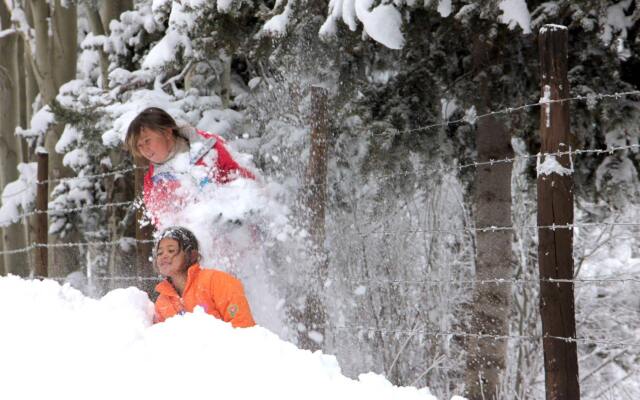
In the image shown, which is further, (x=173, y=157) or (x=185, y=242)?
(x=173, y=157)

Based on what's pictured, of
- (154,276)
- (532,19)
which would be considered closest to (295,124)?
(154,276)

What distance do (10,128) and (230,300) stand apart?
411 inches

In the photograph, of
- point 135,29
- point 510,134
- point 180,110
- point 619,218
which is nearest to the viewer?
point 510,134

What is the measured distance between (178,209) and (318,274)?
3.16 feet

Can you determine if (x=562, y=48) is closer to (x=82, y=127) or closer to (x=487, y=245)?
(x=487, y=245)

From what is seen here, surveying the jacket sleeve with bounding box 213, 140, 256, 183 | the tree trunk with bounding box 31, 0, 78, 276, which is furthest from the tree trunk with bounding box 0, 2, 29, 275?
the jacket sleeve with bounding box 213, 140, 256, 183

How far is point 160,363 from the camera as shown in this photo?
2363 mm

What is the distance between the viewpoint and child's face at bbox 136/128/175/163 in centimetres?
466

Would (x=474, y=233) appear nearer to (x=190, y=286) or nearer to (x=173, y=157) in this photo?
(x=173, y=157)

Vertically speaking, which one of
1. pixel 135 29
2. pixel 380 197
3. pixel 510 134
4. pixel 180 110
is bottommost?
pixel 380 197

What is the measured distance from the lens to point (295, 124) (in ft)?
20.3

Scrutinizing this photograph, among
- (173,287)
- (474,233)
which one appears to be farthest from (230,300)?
(474,233)

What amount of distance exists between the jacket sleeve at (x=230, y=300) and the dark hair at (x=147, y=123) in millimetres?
1347

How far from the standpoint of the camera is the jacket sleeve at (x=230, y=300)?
3.58 m
